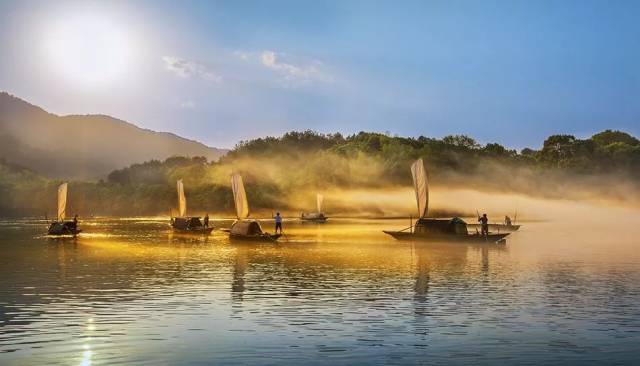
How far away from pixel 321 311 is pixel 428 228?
49.9m

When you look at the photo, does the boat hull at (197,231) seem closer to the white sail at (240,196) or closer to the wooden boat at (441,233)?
the white sail at (240,196)

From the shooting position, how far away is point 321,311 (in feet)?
96.2

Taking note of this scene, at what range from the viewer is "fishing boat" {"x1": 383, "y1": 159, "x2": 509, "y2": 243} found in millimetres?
75688

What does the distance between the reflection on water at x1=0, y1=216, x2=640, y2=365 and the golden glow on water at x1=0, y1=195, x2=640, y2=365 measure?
0.20ft

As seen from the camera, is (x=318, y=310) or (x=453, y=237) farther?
(x=453, y=237)

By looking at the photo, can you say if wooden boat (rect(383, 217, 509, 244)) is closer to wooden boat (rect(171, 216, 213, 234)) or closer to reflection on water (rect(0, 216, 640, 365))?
reflection on water (rect(0, 216, 640, 365))

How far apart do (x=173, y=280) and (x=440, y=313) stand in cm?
1803

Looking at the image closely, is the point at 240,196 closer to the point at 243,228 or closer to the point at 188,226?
the point at 243,228

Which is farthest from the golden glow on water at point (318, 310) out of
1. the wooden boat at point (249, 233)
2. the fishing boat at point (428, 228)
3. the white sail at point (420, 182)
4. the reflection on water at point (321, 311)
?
the wooden boat at point (249, 233)

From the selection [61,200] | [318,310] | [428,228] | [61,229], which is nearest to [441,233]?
[428,228]

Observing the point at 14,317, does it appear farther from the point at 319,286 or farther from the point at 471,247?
the point at 471,247

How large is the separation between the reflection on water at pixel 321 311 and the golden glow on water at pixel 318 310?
6 centimetres

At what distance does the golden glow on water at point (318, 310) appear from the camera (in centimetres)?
2197

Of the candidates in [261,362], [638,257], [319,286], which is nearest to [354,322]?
[261,362]
